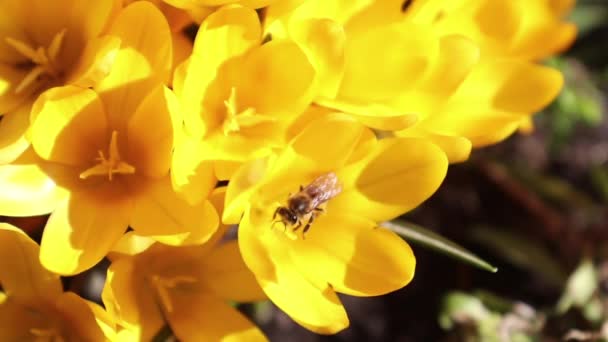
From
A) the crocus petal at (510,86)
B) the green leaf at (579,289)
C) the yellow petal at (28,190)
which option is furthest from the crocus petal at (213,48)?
the green leaf at (579,289)

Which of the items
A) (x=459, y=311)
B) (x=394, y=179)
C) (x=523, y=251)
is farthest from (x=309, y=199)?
(x=523, y=251)

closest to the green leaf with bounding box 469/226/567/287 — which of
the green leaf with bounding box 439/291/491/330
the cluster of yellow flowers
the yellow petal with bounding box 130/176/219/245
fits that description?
the green leaf with bounding box 439/291/491/330

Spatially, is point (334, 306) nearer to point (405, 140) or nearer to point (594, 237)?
point (405, 140)

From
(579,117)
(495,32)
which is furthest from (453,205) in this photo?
(495,32)

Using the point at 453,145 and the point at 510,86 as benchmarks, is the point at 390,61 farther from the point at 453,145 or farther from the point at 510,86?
the point at 510,86

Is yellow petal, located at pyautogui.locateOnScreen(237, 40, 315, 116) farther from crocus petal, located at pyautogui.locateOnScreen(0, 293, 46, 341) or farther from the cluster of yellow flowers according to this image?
crocus petal, located at pyautogui.locateOnScreen(0, 293, 46, 341)

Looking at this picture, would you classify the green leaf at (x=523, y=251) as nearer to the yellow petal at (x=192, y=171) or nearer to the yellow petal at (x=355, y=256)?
the yellow petal at (x=355, y=256)

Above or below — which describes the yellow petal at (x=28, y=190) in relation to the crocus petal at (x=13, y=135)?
below
